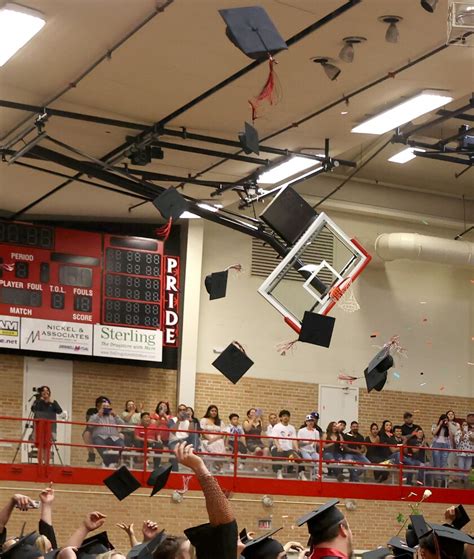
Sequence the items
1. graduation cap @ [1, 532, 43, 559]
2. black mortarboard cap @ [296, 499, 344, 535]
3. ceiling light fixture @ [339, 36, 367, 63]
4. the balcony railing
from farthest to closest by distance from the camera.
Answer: the balcony railing, ceiling light fixture @ [339, 36, 367, 63], graduation cap @ [1, 532, 43, 559], black mortarboard cap @ [296, 499, 344, 535]

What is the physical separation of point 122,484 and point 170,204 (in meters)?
3.29

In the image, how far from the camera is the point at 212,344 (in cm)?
2200

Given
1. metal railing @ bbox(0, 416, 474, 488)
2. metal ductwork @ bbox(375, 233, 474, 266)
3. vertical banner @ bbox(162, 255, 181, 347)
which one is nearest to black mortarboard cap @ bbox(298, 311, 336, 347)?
metal railing @ bbox(0, 416, 474, 488)

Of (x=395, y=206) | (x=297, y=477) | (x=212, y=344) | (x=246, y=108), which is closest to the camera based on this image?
(x=246, y=108)

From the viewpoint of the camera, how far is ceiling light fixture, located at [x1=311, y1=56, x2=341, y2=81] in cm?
1334

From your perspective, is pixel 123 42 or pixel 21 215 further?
pixel 21 215

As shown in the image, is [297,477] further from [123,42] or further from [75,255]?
[123,42]

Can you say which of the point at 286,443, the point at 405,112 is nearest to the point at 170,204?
the point at 405,112

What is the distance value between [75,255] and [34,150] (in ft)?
13.9

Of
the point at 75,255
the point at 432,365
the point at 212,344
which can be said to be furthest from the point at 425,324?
the point at 75,255

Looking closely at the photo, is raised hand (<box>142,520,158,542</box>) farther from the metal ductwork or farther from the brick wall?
the metal ductwork

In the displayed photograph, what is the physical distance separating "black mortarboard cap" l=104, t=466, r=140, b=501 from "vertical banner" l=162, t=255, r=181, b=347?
7.40m

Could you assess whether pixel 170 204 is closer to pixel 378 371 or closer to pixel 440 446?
pixel 378 371

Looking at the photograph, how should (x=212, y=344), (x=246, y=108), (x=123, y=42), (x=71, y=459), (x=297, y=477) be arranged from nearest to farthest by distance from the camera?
(x=123, y=42) < (x=246, y=108) < (x=71, y=459) < (x=297, y=477) < (x=212, y=344)
